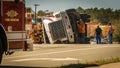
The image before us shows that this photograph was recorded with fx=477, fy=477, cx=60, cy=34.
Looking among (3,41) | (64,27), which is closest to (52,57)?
(3,41)

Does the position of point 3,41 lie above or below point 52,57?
above

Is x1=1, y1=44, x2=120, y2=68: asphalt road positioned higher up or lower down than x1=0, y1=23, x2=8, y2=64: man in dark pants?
lower down

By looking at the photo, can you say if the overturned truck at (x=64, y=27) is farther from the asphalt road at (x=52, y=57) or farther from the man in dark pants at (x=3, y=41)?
the man in dark pants at (x=3, y=41)

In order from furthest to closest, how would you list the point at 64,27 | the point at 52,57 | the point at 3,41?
1. the point at 64,27
2. the point at 52,57
3. the point at 3,41

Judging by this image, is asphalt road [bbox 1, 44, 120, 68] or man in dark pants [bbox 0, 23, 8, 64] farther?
asphalt road [bbox 1, 44, 120, 68]

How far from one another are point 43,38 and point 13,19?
23.6 m

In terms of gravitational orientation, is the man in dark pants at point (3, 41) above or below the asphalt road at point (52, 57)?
above

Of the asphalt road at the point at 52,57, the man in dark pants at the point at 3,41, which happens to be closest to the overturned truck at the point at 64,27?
the asphalt road at the point at 52,57

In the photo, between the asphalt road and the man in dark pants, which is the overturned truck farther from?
the man in dark pants

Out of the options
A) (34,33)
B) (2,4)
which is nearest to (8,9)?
(2,4)

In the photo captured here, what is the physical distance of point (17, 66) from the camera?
1606cm

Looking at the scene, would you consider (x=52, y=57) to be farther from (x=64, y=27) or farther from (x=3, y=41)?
(x=64, y=27)

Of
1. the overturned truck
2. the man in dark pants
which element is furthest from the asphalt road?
the overturned truck

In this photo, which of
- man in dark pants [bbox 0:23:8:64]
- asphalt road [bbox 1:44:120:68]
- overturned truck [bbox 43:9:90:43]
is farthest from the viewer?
overturned truck [bbox 43:9:90:43]
